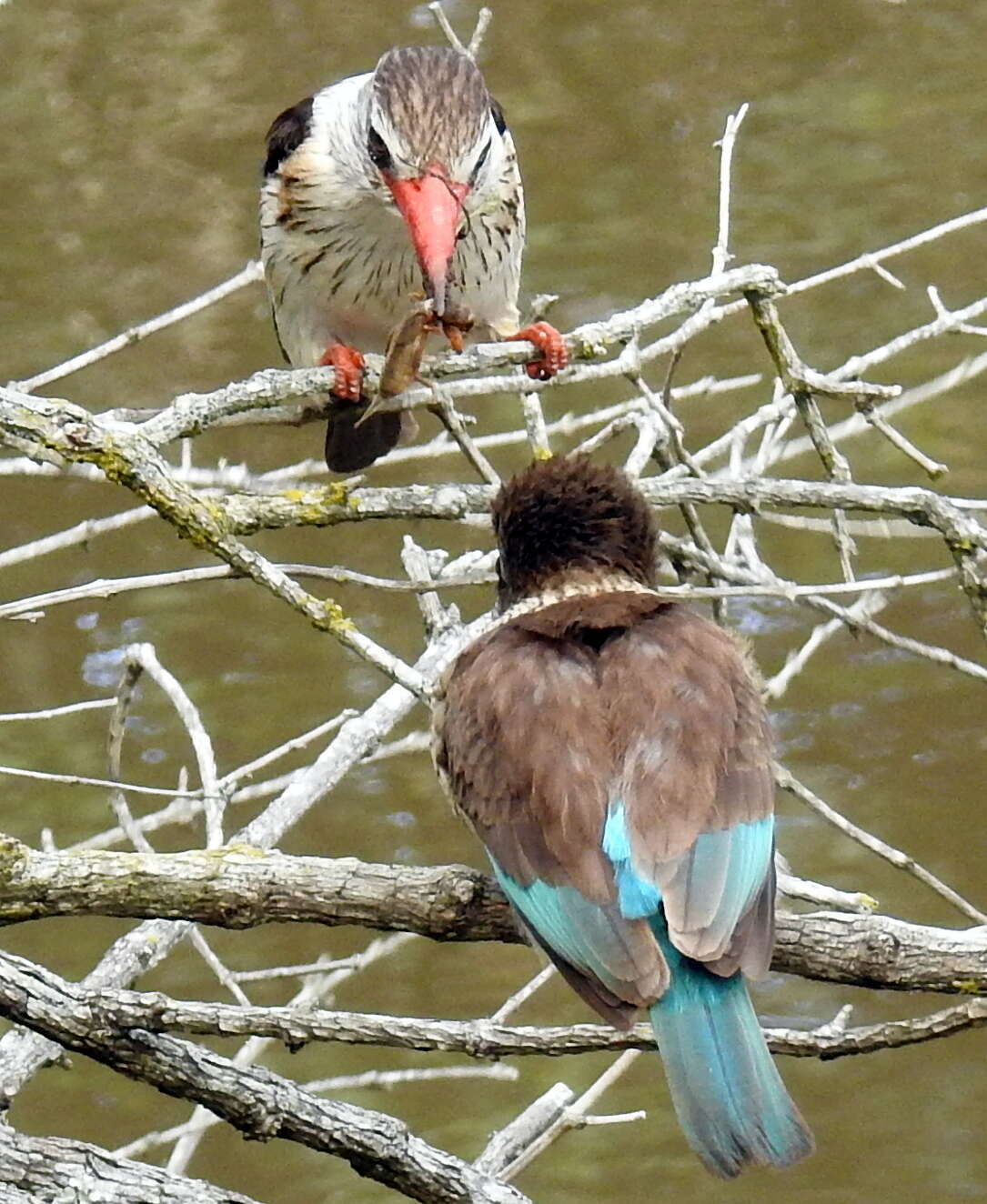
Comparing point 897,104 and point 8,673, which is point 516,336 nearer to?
point 8,673

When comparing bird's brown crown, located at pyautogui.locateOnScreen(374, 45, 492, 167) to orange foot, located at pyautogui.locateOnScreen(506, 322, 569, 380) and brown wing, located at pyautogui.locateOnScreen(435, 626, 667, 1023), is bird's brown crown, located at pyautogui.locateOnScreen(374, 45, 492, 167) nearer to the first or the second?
orange foot, located at pyautogui.locateOnScreen(506, 322, 569, 380)

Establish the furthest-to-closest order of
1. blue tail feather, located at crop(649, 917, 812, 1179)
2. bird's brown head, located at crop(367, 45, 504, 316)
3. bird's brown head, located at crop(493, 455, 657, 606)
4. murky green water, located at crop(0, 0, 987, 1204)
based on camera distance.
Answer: murky green water, located at crop(0, 0, 987, 1204) < bird's brown head, located at crop(367, 45, 504, 316) < bird's brown head, located at crop(493, 455, 657, 606) < blue tail feather, located at crop(649, 917, 812, 1179)

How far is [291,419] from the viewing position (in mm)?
3336

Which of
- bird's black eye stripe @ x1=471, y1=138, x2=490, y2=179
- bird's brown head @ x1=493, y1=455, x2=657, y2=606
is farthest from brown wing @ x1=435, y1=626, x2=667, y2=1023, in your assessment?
bird's black eye stripe @ x1=471, y1=138, x2=490, y2=179

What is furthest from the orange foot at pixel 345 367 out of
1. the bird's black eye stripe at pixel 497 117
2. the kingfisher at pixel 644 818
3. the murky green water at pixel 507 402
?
the murky green water at pixel 507 402

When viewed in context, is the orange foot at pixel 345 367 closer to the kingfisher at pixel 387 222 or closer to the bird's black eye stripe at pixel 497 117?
the kingfisher at pixel 387 222

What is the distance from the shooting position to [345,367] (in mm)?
3645

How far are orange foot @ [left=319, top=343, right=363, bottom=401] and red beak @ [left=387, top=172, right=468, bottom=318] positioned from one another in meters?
0.20

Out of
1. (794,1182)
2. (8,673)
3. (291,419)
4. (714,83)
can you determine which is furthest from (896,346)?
(714,83)

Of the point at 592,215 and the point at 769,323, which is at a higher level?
the point at 592,215

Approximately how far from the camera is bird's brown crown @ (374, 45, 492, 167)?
12.1 feet

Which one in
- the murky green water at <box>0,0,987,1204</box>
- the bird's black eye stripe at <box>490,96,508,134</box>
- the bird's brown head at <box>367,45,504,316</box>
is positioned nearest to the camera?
the bird's brown head at <box>367,45,504,316</box>

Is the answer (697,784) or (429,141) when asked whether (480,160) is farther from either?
(697,784)

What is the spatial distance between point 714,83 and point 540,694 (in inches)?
230
